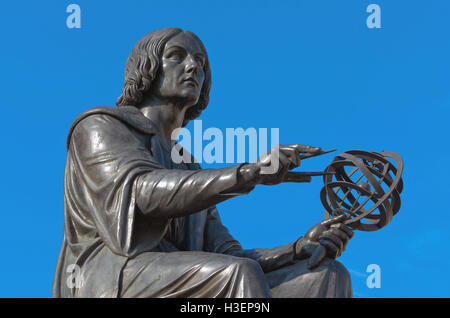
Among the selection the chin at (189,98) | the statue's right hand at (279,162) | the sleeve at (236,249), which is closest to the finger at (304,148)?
the statue's right hand at (279,162)

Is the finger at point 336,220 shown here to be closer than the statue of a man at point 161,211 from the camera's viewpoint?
→ No

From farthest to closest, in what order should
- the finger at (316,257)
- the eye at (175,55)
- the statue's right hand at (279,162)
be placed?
the eye at (175,55)
the finger at (316,257)
the statue's right hand at (279,162)

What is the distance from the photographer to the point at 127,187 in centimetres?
1152

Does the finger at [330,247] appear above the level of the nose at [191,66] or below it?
below

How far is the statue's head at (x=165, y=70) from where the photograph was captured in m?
13.3

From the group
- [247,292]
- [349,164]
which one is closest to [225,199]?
[247,292]

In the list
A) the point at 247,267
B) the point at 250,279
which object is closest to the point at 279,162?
the point at 247,267

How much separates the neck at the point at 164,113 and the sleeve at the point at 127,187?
0.87 m

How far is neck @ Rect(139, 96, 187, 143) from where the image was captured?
13.3 meters

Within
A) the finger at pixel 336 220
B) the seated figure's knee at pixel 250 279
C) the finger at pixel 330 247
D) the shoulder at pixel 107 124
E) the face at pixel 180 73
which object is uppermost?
the face at pixel 180 73

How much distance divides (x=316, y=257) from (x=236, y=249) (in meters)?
1.70

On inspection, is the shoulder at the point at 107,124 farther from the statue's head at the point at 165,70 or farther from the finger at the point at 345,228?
the finger at the point at 345,228

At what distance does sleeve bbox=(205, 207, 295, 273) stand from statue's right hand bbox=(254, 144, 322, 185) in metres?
1.86
